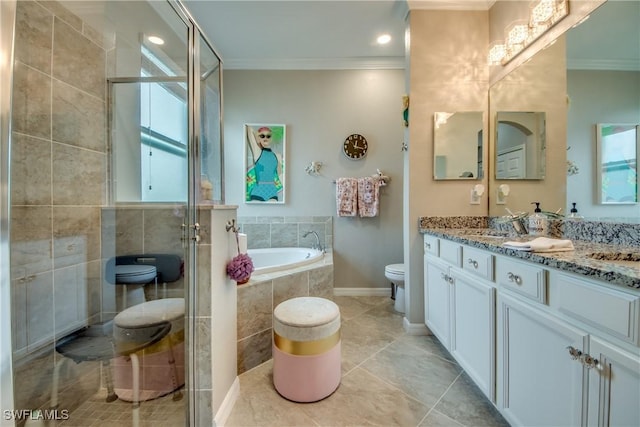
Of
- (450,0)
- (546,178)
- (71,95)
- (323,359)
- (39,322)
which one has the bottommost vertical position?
(323,359)

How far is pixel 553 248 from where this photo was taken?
3.16 feet

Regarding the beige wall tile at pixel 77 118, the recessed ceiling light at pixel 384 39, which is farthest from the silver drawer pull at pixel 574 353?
the recessed ceiling light at pixel 384 39

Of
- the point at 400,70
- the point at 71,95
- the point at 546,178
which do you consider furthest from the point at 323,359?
the point at 400,70

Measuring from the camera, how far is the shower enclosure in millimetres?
979

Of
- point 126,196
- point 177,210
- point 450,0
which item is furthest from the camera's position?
point 450,0

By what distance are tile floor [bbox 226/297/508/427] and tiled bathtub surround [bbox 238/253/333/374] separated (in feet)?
0.30

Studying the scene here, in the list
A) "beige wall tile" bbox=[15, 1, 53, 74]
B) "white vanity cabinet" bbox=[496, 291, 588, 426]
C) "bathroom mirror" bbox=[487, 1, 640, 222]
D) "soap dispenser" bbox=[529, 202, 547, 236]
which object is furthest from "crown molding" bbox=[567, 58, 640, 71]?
"beige wall tile" bbox=[15, 1, 53, 74]

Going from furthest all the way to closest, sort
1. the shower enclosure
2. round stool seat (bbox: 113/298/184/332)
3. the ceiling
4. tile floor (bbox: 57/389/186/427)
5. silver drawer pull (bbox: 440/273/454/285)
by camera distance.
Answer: the ceiling, silver drawer pull (bbox: 440/273/454/285), round stool seat (bbox: 113/298/184/332), tile floor (bbox: 57/389/186/427), the shower enclosure

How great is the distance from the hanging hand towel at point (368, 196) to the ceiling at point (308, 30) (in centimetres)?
144

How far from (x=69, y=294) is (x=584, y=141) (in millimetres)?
2766

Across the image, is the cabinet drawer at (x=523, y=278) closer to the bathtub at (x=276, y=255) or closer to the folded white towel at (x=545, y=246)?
the folded white towel at (x=545, y=246)

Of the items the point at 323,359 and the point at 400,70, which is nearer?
the point at 323,359

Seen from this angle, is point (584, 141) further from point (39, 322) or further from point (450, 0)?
point (39, 322)

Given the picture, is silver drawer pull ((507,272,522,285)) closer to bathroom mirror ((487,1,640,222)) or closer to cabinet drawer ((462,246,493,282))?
cabinet drawer ((462,246,493,282))
